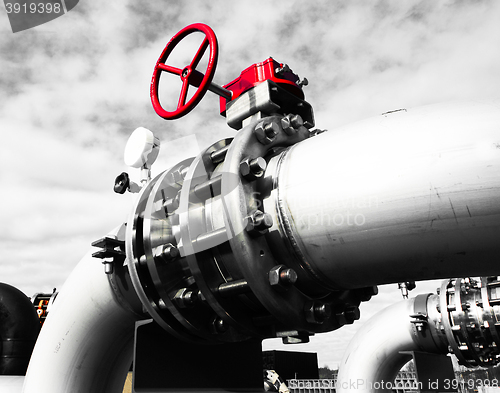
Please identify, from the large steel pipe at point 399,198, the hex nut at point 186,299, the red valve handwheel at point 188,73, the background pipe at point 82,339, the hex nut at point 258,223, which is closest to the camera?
the large steel pipe at point 399,198

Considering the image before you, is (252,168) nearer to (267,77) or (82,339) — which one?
(267,77)

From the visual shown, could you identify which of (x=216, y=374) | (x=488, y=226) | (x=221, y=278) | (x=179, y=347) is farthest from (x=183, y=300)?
(x=488, y=226)

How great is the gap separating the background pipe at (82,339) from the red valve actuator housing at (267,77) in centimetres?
80

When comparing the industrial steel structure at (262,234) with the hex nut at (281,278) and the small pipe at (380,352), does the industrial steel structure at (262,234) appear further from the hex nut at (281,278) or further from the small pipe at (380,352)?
the small pipe at (380,352)

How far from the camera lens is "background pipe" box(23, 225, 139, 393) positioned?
58.3 inches

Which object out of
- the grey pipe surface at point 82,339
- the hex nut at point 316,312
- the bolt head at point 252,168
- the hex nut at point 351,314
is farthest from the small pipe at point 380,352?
the bolt head at point 252,168

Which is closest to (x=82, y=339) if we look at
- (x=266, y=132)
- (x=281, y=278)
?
(x=281, y=278)

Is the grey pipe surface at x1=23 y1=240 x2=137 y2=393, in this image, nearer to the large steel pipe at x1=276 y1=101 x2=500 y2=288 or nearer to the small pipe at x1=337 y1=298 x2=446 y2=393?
the large steel pipe at x1=276 y1=101 x2=500 y2=288

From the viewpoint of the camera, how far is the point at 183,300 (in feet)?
3.72

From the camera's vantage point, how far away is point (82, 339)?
1515mm

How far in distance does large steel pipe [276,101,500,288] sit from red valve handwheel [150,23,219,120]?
17.3 inches

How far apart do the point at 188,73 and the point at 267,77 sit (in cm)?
27

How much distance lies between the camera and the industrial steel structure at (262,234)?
86 centimetres

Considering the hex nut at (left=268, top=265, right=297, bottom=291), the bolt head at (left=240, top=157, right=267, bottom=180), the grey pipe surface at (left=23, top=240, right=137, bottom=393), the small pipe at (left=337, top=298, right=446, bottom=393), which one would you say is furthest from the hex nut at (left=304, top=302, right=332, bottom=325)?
the small pipe at (left=337, top=298, right=446, bottom=393)
